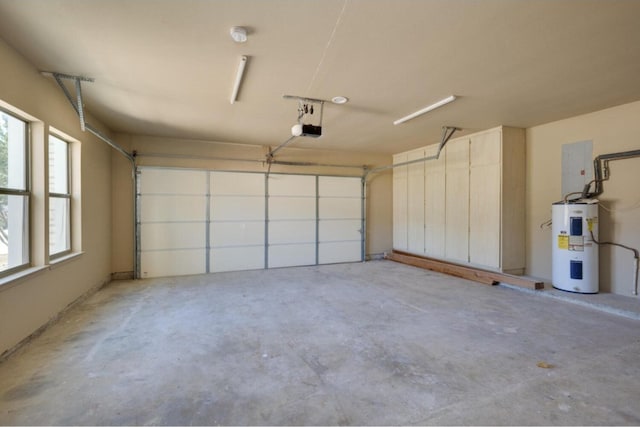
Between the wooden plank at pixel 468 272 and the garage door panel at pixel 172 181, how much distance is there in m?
4.72

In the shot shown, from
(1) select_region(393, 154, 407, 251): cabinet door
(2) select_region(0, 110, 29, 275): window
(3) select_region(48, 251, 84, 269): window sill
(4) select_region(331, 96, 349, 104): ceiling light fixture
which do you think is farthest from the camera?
(1) select_region(393, 154, 407, 251): cabinet door

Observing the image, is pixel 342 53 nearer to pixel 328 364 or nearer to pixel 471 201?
pixel 328 364

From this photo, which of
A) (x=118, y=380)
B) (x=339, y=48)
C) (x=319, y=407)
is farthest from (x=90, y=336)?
(x=339, y=48)

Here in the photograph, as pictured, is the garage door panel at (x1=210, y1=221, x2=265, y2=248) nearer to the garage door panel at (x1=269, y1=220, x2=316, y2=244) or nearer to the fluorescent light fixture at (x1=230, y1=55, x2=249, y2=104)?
the garage door panel at (x1=269, y1=220, x2=316, y2=244)

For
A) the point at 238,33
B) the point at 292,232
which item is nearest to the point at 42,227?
the point at 238,33

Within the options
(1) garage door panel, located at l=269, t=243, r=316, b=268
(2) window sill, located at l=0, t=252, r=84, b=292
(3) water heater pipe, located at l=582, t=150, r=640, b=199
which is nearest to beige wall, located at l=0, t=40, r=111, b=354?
(2) window sill, located at l=0, t=252, r=84, b=292

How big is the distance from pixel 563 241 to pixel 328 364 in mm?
4024

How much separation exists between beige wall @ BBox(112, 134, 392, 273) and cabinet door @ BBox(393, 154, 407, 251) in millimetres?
155

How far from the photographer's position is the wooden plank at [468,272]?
4.55m

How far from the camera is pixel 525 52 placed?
2609 mm

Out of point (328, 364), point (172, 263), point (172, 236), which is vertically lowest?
point (328, 364)

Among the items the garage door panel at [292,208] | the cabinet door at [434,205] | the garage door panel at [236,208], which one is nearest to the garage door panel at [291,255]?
the garage door panel at [292,208]

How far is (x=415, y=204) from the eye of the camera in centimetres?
696

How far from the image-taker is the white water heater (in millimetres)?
4117
